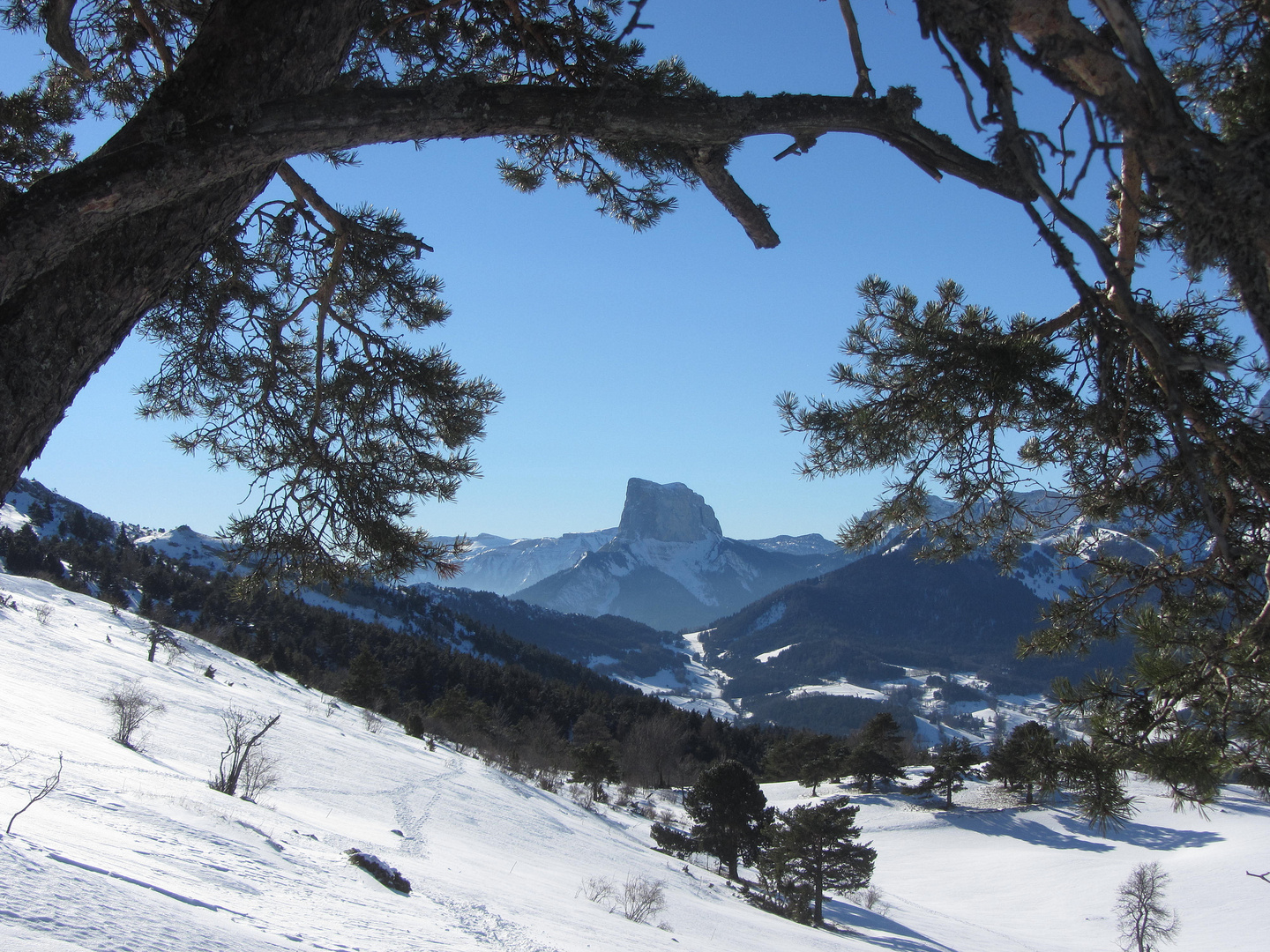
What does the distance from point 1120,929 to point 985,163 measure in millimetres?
31921

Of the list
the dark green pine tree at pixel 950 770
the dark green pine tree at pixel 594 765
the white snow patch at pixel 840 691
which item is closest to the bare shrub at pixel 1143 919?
the dark green pine tree at pixel 950 770

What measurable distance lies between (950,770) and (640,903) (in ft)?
110

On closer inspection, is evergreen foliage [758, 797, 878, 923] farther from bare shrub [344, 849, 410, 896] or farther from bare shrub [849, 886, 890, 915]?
bare shrub [344, 849, 410, 896]

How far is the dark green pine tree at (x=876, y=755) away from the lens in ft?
140

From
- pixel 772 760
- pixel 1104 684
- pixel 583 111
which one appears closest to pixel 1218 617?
pixel 1104 684

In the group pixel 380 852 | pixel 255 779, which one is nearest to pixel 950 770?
pixel 255 779

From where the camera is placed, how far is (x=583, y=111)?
6.45 feet

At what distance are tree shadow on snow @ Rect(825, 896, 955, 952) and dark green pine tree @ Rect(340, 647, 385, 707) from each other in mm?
27597

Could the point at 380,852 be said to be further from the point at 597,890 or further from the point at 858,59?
the point at 858,59

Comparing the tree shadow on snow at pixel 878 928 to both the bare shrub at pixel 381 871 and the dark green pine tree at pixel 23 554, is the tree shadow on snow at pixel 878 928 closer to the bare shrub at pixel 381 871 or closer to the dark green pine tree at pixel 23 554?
the bare shrub at pixel 381 871

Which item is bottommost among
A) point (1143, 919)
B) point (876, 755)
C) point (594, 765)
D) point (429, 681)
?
point (429, 681)

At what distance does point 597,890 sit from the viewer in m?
13.0

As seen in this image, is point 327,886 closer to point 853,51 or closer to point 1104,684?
point 1104,684

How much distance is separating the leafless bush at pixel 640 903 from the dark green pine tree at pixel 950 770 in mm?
31597
